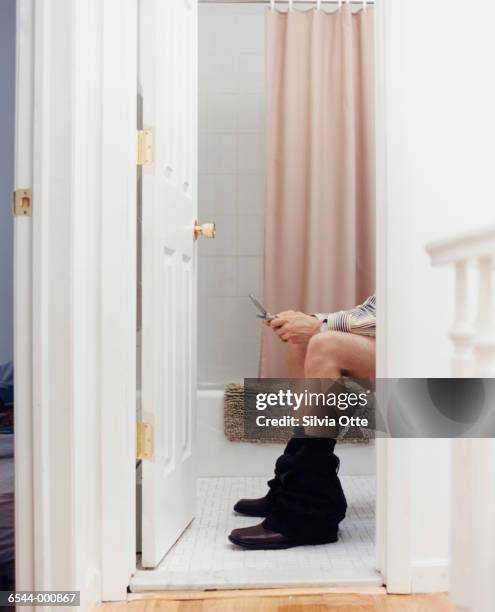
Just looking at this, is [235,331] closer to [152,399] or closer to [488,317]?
[152,399]

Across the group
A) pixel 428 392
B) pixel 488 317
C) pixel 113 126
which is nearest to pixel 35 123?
pixel 113 126

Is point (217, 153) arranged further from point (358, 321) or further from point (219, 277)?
point (358, 321)

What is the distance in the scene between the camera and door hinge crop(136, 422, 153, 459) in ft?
5.38

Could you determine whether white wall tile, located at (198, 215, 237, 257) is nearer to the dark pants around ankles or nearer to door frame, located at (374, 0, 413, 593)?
the dark pants around ankles

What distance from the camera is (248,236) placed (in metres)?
3.39

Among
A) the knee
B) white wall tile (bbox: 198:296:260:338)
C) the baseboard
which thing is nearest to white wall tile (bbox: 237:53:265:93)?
white wall tile (bbox: 198:296:260:338)

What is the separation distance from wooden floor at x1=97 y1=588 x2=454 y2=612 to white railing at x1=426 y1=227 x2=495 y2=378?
0.76 m

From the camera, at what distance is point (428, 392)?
1575 mm

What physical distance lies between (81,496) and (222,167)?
2.28 meters

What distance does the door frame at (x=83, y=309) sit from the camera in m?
1.32

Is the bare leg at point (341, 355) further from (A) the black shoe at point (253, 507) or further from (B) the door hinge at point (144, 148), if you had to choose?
(B) the door hinge at point (144, 148)

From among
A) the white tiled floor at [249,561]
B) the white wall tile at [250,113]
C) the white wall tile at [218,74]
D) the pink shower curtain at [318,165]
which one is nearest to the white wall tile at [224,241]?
the pink shower curtain at [318,165]

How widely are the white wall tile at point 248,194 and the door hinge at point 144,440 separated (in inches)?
75.5

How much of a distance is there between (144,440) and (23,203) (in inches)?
26.1
